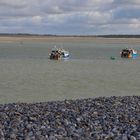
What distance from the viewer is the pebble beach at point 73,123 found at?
9.53 meters

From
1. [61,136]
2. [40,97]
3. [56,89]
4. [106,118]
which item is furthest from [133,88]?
[61,136]

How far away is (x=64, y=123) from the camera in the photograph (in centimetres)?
1084

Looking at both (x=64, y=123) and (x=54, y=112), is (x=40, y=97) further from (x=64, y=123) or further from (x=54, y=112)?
(x=64, y=123)

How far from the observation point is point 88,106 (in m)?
14.0

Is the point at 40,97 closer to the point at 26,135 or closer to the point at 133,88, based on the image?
the point at 133,88

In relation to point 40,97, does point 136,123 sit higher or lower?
higher

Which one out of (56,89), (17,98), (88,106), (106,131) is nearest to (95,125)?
(106,131)

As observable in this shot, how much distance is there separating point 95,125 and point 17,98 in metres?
12.3

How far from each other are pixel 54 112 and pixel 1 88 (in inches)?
602

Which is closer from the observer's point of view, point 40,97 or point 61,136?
point 61,136

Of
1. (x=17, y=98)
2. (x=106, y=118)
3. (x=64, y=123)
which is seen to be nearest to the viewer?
(x=64, y=123)

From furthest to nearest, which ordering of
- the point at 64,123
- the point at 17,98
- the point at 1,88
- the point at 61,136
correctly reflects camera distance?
1. the point at 1,88
2. the point at 17,98
3. the point at 64,123
4. the point at 61,136

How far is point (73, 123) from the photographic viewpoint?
35.7ft

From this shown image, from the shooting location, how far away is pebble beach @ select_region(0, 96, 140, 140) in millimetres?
9531
